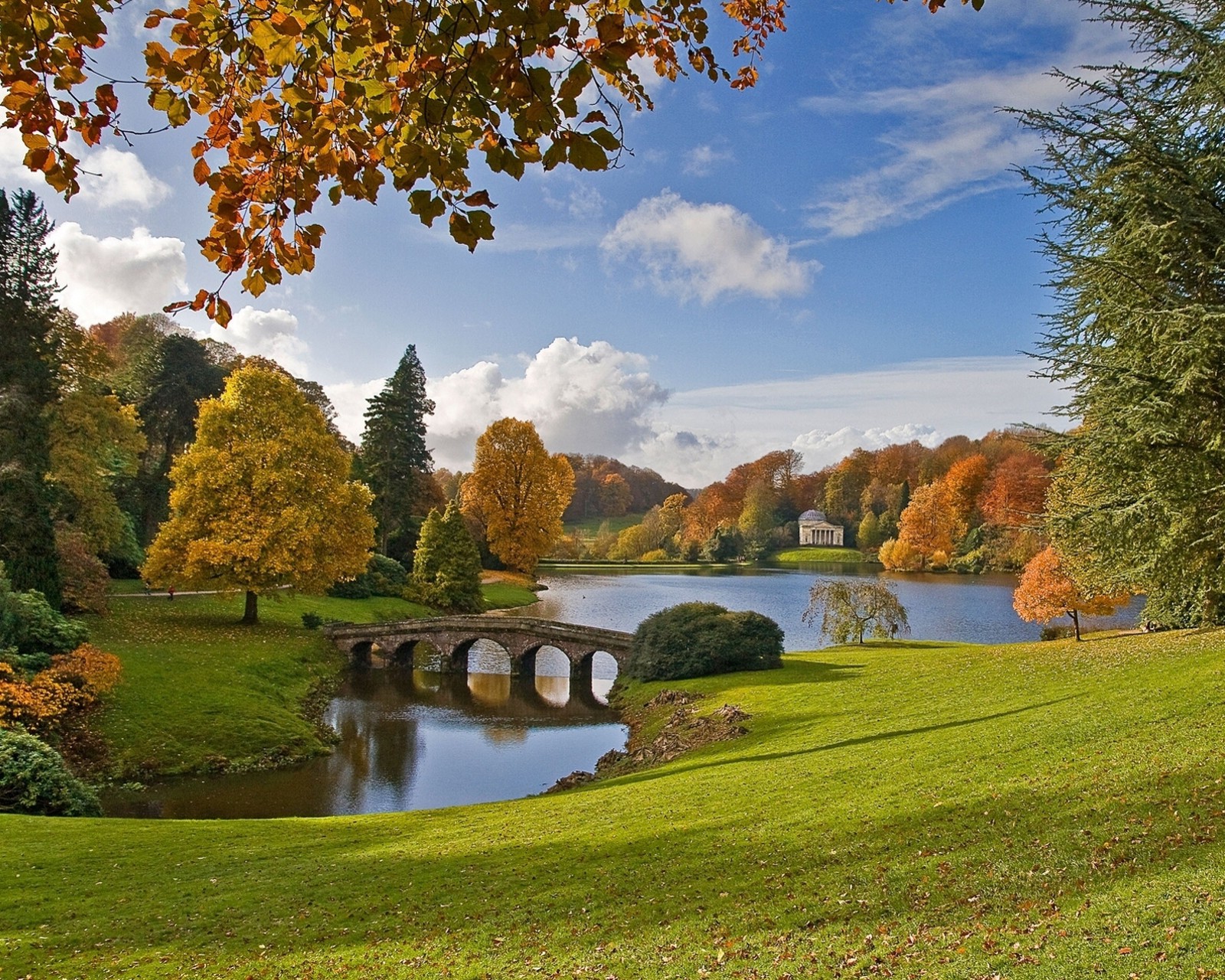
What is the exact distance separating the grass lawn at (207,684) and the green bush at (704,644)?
10.9 meters

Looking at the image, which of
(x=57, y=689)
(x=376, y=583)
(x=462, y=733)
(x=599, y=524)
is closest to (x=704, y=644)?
(x=462, y=733)

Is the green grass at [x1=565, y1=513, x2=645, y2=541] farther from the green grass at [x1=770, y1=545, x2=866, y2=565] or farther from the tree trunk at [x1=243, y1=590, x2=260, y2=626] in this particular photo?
the tree trunk at [x1=243, y1=590, x2=260, y2=626]

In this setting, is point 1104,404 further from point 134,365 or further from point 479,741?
point 134,365

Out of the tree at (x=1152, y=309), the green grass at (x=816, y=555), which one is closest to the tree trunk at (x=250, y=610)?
the tree at (x=1152, y=309)

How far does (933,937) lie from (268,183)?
708 cm

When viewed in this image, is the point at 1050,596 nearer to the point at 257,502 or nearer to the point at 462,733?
the point at 462,733

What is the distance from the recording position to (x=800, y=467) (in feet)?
394

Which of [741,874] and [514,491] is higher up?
[514,491]

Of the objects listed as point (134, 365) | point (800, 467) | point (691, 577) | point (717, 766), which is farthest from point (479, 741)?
point (800, 467)

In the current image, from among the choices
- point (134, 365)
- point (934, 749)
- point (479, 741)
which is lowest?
point (479, 741)

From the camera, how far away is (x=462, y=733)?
2355 cm

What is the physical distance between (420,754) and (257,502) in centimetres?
1253

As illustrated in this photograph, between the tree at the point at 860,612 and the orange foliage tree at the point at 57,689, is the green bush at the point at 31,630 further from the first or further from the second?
the tree at the point at 860,612

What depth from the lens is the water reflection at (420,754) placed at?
16906 mm
